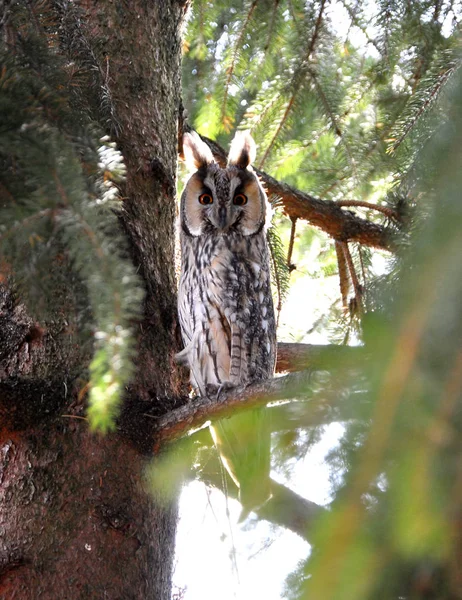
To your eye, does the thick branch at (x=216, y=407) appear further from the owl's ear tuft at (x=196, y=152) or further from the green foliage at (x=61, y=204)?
the owl's ear tuft at (x=196, y=152)

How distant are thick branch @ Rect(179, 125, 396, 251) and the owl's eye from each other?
4.1 inches

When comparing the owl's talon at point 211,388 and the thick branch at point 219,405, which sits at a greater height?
the owl's talon at point 211,388

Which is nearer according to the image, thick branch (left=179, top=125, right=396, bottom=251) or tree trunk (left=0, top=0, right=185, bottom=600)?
tree trunk (left=0, top=0, right=185, bottom=600)

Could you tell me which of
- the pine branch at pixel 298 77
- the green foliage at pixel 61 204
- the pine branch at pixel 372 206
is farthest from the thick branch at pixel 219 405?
the pine branch at pixel 298 77

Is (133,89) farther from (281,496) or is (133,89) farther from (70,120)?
(281,496)

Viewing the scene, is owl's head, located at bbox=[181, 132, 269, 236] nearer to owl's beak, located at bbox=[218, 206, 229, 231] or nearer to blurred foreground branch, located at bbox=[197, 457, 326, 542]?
owl's beak, located at bbox=[218, 206, 229, 231]

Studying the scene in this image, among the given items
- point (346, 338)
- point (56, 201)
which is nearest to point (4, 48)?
point (56, 201)

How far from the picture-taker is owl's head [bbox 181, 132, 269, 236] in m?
2.30

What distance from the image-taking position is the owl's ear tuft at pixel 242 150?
92.3 inches

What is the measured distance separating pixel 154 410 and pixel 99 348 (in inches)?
27.7

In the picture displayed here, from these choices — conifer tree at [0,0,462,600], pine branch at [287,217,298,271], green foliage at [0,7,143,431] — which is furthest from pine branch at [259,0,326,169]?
green foliage at [0,7,143,431]

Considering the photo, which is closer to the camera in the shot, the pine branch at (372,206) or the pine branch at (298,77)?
the pine branch at (372,206)

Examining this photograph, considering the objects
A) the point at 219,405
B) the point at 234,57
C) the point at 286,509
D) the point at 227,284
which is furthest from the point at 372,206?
the point at 286,509

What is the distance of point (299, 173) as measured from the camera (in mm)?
3256
